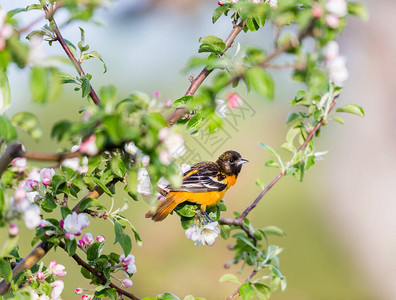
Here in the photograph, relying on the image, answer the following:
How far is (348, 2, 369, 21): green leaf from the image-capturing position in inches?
40.6

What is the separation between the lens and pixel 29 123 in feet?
3.58

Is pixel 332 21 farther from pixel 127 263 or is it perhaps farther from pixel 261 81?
pixel 127 263

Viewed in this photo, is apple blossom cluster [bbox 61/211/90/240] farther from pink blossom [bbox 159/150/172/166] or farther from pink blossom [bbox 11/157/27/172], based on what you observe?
pink blossom [bbox 159/150/172/166]

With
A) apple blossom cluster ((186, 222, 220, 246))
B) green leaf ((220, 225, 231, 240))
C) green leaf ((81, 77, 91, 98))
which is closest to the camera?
green leaf ((81, 77, 91, 98))

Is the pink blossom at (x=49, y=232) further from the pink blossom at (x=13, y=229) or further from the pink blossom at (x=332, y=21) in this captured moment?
the pink blossom at (x=332, y=21)

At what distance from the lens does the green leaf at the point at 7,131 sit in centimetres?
109

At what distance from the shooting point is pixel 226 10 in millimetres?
1900

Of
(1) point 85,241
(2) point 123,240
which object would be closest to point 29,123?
(2) point 123,240

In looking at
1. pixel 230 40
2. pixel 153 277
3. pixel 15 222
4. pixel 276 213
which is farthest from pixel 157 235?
pixel 15 222

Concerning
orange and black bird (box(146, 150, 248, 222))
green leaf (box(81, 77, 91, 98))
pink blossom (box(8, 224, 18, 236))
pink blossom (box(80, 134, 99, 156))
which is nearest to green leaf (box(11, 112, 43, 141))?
pink blossom (box(80, 134, 99, 156))

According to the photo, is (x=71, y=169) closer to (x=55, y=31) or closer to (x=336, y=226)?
(x=55, y=31)

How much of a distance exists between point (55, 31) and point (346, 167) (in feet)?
20.0

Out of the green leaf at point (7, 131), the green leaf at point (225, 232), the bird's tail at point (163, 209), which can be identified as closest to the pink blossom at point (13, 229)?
the green leaf at point (7, 131)

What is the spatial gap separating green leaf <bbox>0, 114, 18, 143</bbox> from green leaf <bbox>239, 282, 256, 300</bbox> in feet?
3.39
